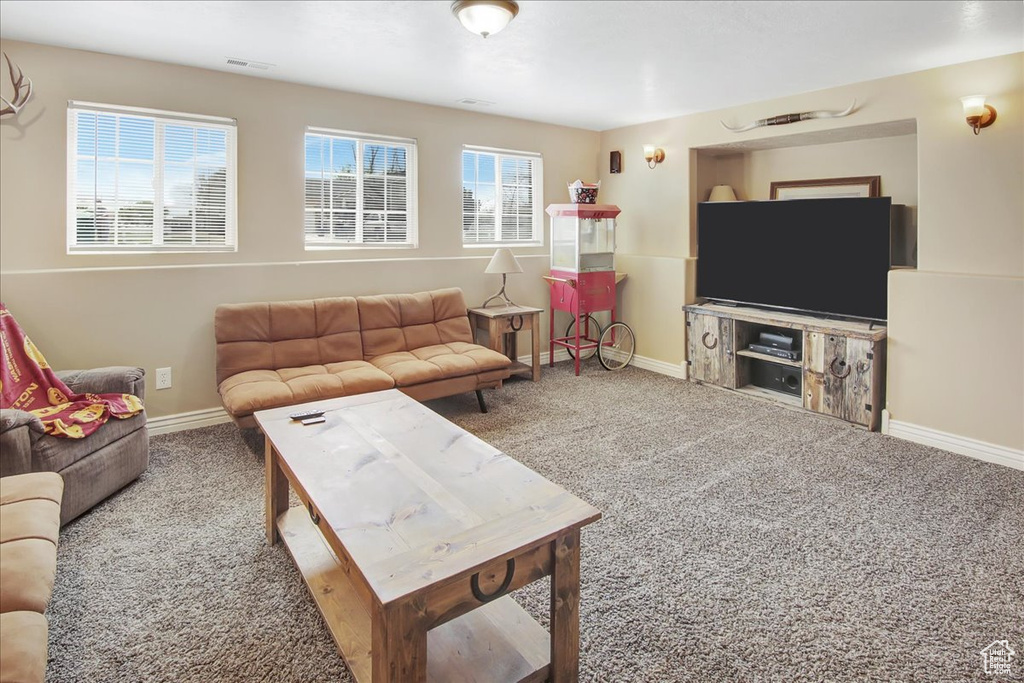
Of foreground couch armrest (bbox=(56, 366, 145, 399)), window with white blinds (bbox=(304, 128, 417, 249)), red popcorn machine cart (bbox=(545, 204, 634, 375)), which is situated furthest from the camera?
red popcorn machine cart (bbox=(545, 204, 634, 375))

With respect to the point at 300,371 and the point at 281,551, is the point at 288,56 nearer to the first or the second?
the point at 300,371

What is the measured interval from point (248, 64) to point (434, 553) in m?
3.61

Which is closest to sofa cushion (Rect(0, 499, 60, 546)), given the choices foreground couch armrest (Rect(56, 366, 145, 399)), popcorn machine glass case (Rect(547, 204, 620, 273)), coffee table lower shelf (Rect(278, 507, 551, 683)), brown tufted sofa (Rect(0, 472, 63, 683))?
brown tufted sofa (Rect(0, 472, 63, 683))

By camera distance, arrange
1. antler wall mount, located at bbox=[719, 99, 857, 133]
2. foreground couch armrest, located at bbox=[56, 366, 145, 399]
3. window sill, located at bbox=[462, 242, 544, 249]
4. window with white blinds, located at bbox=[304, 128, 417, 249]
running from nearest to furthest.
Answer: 1. foreground couch armrest, located at bbox=[56, 366, 145, 399]
2. antler wall mount, located at bbox=[719, 99, 857, 133]
3. window with white blinds, located at bbox=[304, 128, 417, 249]
4. window sill, located at bbox=[462, 242, 544, 249]

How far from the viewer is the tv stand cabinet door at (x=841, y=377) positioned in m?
3.90

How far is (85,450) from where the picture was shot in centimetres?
265

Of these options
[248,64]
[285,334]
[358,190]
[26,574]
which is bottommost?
[26,574]

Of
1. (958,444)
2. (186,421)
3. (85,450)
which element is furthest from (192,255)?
(958,444)

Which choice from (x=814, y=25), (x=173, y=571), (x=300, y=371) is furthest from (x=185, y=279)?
(x=814, y=25)

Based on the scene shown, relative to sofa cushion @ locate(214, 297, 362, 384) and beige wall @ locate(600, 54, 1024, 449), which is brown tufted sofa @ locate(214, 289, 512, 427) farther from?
beige wall @ locate(600, 54, 1024, 449)

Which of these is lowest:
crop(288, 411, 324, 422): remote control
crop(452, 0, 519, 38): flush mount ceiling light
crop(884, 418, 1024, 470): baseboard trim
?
crop(884, 418, 1024, 470): baseboard trim

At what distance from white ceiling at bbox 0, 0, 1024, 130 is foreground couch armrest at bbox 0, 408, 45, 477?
1.99 metres

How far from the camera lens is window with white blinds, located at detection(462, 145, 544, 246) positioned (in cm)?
534

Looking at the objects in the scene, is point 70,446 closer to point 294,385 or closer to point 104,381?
point 104,381
